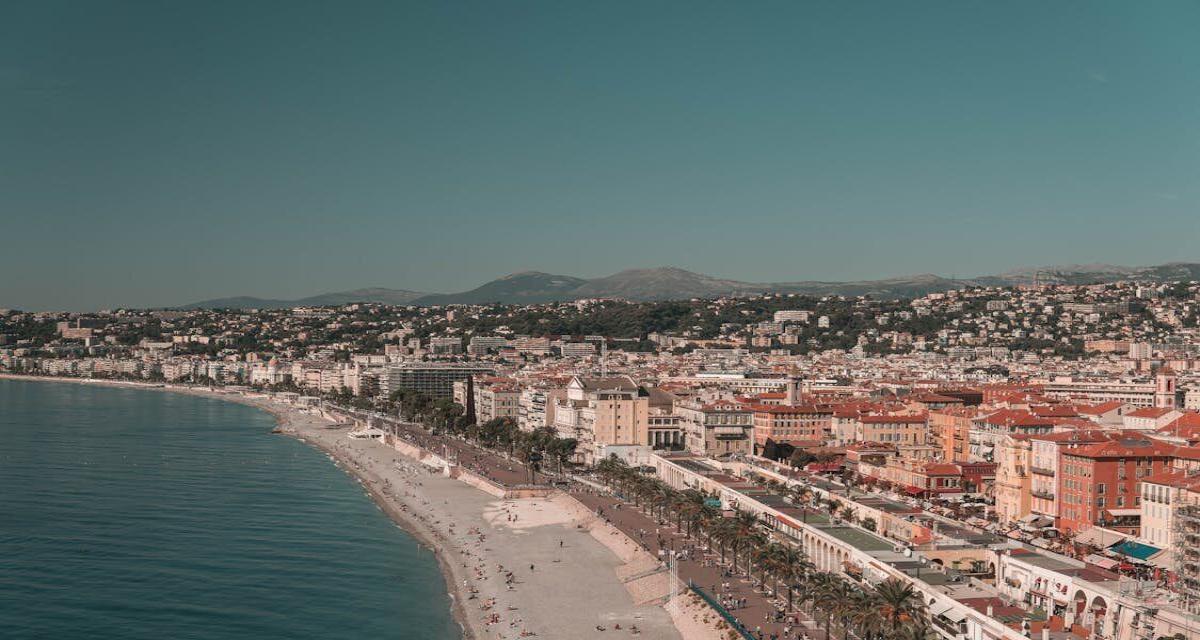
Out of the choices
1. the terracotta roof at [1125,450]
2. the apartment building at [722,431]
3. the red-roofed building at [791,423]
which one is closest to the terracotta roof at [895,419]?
the red-roofed building at [791,423]

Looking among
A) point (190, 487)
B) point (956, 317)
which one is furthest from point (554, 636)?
point (956, 317)

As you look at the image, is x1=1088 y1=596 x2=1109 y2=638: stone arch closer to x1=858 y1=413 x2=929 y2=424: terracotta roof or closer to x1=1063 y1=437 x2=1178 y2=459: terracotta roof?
x1=1063 y1=437 x2=1178 y2=459: terracotta roof

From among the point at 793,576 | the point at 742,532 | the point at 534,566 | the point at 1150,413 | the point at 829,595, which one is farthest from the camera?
the point at 1150,413

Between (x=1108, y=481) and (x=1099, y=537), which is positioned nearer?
(x=1099, y=537)

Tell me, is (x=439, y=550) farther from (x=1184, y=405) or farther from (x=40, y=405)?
(x=40, y=405)

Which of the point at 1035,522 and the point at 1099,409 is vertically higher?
the point at 1099,409

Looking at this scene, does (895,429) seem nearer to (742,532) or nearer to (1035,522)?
(1035,522)

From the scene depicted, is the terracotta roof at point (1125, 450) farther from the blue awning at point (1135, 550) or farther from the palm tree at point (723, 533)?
the palm tree at point (723, 533)

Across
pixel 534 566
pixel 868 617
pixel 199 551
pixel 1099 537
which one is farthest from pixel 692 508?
pixel 199 551
